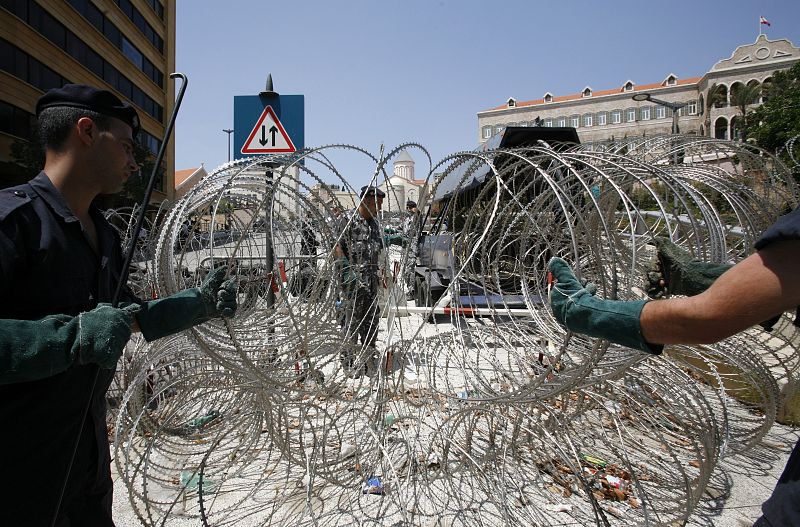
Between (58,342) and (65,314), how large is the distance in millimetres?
256

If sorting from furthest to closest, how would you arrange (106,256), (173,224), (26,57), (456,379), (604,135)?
(604,135) < (26,57) < (456,379) < (173,224) < (106,256)

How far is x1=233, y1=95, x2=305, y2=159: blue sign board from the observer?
4.55 meters

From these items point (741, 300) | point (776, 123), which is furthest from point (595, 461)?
point (776, 123)

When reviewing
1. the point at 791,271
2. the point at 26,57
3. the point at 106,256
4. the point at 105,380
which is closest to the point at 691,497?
the point at 791,271

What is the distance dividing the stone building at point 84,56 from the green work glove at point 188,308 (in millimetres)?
18583

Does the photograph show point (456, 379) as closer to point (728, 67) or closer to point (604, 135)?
point (728, 67)

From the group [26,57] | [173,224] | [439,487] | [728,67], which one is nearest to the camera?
[173,224]

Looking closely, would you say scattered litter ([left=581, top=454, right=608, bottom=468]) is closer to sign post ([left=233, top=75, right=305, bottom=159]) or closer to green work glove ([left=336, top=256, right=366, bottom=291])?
green work glove ([left=336, top=256, right=366, bottom=291])

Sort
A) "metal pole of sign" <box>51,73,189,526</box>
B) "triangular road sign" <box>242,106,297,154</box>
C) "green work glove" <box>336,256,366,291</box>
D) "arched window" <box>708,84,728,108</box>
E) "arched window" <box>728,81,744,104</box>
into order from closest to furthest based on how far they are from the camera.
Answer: "metal pole of sign" <box>51,73,189,526</box> < "green work glove" <box>336,256,366,291</box> < "triangular road sign" <box>242,106,297,154</box> < "arched window" <box>728,81,744,104</box> < "arched window" <box>708,84,728,108</box>

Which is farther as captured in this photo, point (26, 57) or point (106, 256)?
point (26, 57)

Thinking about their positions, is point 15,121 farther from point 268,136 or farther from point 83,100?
point 83,100

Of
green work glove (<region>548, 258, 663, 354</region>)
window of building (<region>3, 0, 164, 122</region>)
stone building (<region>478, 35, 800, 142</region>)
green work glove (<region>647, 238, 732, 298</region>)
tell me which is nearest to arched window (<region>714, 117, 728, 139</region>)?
stone building (<region>478, 35, 800, 142</region>)

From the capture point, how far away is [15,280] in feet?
4.84

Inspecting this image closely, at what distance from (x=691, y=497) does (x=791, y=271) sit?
2007 millimetres
